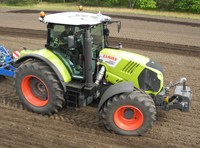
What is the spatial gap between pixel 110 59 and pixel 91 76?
1.79 ft

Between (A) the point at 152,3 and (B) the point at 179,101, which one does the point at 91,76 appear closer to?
(B) the point at 179,101

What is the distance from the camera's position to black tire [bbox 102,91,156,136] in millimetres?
4711

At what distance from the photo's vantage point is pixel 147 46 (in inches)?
494

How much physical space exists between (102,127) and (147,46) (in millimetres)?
7963

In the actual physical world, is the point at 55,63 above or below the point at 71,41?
below

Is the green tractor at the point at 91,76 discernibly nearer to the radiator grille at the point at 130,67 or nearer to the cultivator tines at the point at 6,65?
the radiator grille at the point at 130,67

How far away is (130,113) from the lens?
16.4ft

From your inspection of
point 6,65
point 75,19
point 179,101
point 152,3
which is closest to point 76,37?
point 75,19

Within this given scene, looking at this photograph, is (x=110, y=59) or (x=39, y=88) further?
(x=39, y=88)

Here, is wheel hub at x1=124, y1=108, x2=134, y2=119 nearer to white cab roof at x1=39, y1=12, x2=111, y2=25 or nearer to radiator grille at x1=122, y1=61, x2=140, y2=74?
radiator grille at x1=122, y1=61, x2=140, y2=74

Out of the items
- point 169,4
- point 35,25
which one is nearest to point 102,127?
point 35,25

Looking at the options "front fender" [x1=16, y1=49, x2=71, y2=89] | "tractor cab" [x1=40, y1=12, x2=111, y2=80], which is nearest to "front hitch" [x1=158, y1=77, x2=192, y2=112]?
"tractor cab" [x1=40, y1=12, x2=111, y2=80]

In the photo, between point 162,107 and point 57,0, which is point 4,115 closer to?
point 162,107

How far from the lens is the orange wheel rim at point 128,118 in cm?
488
